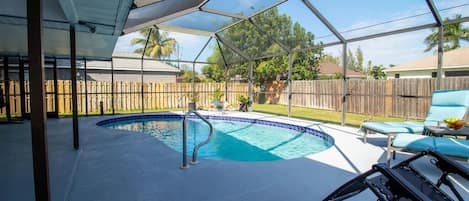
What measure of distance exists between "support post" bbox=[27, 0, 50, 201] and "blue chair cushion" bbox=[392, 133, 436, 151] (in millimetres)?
4258

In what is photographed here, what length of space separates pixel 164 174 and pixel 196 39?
9004mm

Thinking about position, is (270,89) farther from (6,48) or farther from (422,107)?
(6,48)

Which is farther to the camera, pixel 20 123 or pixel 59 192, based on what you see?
pixel 20 123

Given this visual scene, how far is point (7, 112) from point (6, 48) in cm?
232

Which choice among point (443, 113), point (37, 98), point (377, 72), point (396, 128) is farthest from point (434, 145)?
point (377, 72)

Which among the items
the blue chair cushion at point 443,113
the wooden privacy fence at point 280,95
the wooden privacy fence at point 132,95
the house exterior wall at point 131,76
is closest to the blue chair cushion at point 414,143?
the blue chair cushion at point 443,113

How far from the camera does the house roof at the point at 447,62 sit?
34.9ft

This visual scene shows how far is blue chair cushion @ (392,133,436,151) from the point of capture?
11.4ft

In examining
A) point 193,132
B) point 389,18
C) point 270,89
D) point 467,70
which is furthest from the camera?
point 270,89

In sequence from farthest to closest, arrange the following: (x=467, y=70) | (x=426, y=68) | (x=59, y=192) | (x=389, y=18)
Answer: (x=426, y=68)
(x=467, y=70)
(x=389, y=18)
(x=59, y=192)

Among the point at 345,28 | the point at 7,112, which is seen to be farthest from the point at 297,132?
the point at 7,112

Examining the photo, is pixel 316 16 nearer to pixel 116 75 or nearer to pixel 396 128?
pixel 396 128

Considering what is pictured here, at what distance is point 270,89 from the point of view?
48.5ft

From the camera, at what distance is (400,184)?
61.5 inches
